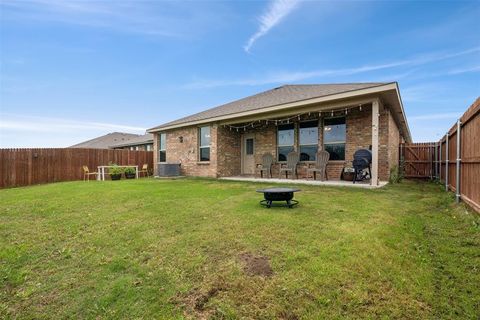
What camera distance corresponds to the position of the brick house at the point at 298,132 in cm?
777

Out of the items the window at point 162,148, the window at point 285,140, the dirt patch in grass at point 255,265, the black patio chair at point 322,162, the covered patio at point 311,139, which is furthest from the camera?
the window at point 162,148

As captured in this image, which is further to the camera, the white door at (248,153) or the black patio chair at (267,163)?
the white door at (248,153)

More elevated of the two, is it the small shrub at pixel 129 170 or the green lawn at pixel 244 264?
the small shrub at pixel 129 170

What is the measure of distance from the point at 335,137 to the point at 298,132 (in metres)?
1.53

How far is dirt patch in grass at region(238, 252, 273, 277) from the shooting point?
2346 mm

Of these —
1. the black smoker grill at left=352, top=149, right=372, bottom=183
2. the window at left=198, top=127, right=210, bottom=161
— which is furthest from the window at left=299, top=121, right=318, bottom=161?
the window at left=198, top=127, right=210, bottom=161

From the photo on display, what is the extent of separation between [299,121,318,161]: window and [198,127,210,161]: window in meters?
4.36

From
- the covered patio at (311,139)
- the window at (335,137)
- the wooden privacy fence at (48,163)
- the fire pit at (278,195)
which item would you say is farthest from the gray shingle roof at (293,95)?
the fire pit at (278,195)

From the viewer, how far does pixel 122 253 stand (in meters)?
2.98

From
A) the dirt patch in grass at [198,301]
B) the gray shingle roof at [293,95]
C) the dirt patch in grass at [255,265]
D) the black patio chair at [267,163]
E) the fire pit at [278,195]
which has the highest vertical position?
the gray shingle roof at [293,95]

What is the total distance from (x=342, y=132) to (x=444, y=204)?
4.38 meters

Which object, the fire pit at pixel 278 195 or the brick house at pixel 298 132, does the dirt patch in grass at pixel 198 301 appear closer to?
the fire pit at pixel 278 195

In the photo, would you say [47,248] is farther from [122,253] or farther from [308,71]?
[308,71]

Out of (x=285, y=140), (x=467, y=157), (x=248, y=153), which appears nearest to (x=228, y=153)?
(x=248, y=153)
